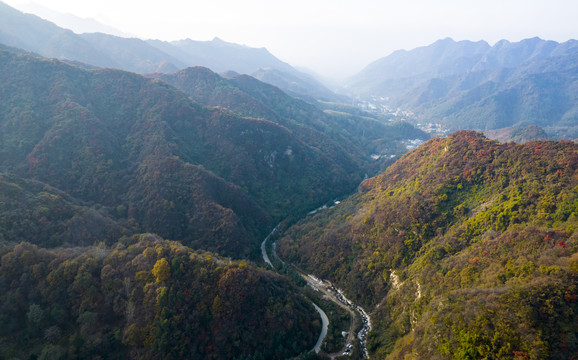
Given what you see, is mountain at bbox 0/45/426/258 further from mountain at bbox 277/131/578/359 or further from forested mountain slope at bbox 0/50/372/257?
mountain at bbox 277/131/578/359

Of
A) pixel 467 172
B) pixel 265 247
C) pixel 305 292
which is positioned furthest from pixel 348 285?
pixel 467 172

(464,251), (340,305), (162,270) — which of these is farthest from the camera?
(340,305)

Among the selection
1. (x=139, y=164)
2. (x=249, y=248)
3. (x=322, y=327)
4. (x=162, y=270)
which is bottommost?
(x=249, y=248)

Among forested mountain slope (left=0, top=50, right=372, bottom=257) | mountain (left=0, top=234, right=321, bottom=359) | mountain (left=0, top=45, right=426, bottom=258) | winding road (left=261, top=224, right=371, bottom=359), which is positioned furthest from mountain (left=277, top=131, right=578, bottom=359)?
mountain (left=0, top=45, right=426, bottom=258)

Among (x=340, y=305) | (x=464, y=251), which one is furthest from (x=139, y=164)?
(x=464, y=251)

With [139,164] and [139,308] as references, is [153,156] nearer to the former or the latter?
[139,164]

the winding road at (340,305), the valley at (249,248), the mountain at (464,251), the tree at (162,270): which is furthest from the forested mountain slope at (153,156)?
the tree at (162,270)

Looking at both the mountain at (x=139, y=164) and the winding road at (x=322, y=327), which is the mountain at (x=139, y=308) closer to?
the winding road at (x=322, y=327)
